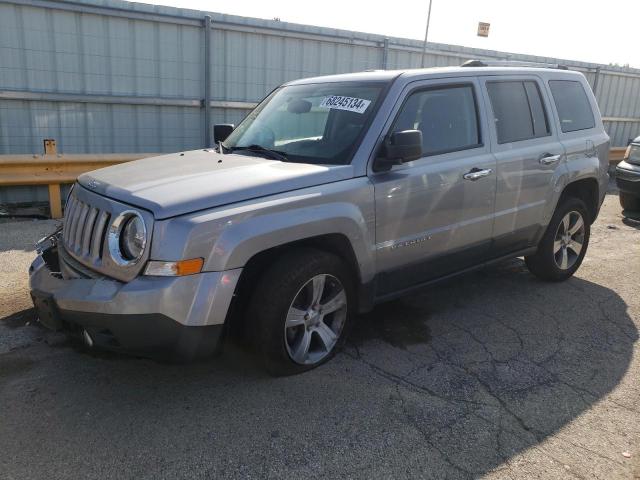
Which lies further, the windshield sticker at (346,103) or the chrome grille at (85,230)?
the windshield sticker at (346,103)

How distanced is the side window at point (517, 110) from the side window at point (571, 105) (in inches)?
12.0

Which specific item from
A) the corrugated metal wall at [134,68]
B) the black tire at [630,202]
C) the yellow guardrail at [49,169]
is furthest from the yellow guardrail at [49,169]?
the black tire at [630,202]

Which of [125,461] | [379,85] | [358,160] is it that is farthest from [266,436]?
[379,85]

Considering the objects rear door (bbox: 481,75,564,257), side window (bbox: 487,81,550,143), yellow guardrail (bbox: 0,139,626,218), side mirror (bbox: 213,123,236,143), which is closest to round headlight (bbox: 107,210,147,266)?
side mirror (bbox: 213,123,236,143)

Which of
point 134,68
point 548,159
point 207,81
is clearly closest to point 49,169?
point 134,68

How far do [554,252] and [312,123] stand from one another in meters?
2.79

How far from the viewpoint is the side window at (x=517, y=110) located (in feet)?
14.4

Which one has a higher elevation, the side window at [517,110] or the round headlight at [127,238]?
the side window at [517,110]

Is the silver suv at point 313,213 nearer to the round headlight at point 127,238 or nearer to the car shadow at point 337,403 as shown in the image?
the round headlight at point 127,238

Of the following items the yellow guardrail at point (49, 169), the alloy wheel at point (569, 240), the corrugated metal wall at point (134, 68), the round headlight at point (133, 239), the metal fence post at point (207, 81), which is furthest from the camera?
the metal fence post at point (207, 81)

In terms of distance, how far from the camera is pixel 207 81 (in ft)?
28.4

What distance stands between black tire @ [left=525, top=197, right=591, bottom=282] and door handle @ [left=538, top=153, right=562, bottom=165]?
0.54 m

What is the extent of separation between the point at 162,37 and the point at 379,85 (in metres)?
5.64

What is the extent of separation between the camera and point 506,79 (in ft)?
14.9
